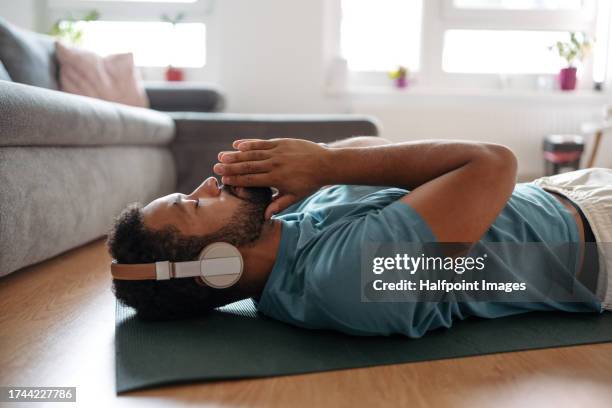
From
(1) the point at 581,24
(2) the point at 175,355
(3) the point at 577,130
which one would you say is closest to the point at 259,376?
(2) the point at 175,355

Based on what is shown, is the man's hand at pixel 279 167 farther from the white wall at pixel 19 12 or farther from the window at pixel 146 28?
the white wall at pixel 19 12

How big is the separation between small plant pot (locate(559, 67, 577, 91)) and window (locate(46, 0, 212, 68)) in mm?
3077

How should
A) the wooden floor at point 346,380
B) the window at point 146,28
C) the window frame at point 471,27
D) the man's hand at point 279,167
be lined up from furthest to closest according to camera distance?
1. the window frame at point 471,27
2. the window at point 146,28
3. the man's hand at point 279,167
4. the wooden floor at point 346,380

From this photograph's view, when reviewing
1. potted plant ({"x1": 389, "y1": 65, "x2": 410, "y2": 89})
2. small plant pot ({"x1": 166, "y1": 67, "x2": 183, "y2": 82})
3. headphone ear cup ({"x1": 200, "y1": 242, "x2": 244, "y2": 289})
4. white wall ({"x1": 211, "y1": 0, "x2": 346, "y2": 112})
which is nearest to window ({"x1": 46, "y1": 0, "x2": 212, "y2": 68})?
small plant pot ({"x1": 166, "y1": 67, "x2": 183, "y2": 82})

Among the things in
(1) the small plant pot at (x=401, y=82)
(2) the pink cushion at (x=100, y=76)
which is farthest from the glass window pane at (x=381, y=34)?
(2) the pink cushion at (x=100, y=76)

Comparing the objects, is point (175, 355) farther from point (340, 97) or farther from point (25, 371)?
point (340, 97)

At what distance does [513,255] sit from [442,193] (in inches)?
11.3

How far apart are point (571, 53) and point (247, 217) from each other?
4302mm

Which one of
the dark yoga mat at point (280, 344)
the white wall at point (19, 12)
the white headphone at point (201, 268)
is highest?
the white wall at point (19, 12)

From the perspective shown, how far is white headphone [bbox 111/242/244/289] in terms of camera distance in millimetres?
1017

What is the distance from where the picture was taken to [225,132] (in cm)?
303

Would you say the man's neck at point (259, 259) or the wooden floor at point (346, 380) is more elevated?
the man's neck at point (259, 259)

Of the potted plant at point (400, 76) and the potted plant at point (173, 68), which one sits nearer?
the potted plant at point (173, 68)

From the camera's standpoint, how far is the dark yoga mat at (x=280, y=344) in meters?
0.94
